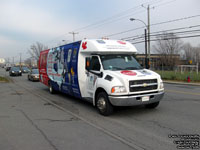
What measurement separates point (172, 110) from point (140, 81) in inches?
81.0

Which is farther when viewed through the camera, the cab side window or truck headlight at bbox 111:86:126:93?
the cab side window

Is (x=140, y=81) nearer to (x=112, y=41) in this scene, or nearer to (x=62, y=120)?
(x=112, y=41)

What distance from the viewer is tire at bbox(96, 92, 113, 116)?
625 centimetres

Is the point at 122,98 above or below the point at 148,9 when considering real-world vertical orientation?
below

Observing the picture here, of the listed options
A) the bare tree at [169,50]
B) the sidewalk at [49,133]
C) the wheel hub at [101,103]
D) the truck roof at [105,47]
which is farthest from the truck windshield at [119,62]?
the bare tree at [169,50]

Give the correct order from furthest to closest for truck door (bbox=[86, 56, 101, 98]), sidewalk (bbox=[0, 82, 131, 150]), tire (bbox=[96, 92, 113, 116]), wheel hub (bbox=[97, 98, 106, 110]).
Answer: truck door (bbox=[86, 56, 101, 98]) → wheel hub (bbox=[97, 98, 106, 110]) → tire (bbox=[96, 92, 113, 116]) → sidewalk (bbox=[0, 82, 131, 150])

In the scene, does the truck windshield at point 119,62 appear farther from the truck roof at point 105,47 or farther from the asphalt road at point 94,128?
the asphalt road at point 94,128

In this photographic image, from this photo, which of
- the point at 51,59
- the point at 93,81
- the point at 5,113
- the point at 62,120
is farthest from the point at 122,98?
the point at 51,59

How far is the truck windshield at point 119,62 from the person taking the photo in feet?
22.3

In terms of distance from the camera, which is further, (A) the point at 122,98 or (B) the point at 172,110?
(B) the point at 172,110

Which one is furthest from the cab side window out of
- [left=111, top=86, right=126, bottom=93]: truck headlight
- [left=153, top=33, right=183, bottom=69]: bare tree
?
[left=153, top=33, right=183, bottom=69]: bare tree

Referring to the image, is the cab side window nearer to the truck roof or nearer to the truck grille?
the truck roof

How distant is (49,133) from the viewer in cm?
487

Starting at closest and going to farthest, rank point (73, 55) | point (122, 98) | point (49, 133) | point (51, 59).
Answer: point (49, 133)
point (122, 98)
point (73, 55)
point (51, 59)
